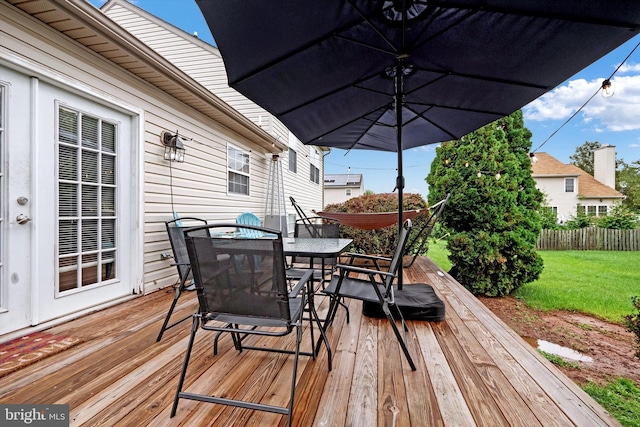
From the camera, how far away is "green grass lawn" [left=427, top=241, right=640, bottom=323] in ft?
16.2

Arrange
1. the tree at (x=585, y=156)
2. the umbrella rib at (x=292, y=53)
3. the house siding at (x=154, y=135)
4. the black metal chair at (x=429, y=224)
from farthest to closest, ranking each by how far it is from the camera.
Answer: the tree at (x=585, y=156)
the black metal chair at (x=429, y=224)
the house siding at (x=154, y=135)
the umbrella rib at (x=292, y=53)

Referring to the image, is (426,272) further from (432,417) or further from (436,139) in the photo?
(432,417)

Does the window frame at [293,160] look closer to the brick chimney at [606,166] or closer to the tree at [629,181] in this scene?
the brick chimney at [606,166]

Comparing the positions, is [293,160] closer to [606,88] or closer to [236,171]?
[236,171]

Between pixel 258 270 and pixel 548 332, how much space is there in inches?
175

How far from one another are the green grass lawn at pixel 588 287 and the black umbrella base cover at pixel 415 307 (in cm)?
349

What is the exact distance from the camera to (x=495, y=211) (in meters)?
5.33

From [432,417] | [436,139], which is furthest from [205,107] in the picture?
[432,417]

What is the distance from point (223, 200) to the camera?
5.61 metres

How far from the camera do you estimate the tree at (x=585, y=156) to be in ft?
87.4

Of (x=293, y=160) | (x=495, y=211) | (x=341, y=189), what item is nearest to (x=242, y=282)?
(x=495, y=211)

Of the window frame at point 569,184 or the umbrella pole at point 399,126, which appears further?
the window frame at point 569,184

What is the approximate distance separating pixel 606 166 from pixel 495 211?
2135 centimetres

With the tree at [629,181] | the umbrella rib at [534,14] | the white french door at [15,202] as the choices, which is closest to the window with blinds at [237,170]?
the white french door at [15,202]
